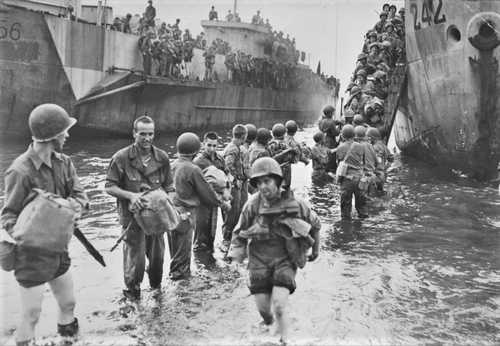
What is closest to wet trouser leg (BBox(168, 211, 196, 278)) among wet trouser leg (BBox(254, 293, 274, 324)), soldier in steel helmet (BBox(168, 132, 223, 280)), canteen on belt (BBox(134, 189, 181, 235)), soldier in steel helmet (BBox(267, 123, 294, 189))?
soldier in steel helmet (BBox(168, 132, 223, 280))

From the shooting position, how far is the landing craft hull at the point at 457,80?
12.0 meters

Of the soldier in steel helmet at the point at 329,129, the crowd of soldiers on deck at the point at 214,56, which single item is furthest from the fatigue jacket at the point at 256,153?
the crowd of soldiers on deck at the point at 214,56

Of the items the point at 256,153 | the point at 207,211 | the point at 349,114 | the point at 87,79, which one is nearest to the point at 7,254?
the point at 207,211

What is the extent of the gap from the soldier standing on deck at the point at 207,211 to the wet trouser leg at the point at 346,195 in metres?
2.55

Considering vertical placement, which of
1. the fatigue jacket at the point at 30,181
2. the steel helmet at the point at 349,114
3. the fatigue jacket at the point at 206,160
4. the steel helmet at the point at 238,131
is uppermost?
the steel helmet at the point at 349,114

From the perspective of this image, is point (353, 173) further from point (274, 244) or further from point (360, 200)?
point (274, 244)

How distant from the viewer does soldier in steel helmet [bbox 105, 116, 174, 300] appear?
5188mm

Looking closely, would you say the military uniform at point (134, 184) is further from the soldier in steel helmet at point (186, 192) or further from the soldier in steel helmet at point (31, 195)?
the soldier in steel helmet at point (31, 195)

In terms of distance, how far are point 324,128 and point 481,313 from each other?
7.97 meters

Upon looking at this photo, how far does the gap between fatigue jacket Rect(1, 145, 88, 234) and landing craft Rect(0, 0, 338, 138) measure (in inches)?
628

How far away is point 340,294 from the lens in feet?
19.5

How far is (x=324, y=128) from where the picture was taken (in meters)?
13.0

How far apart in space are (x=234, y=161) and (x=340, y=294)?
2.51 meters

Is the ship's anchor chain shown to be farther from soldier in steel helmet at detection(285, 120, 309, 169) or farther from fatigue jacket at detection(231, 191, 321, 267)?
fatigue jacket at detection(231, 191, 321, 267)
